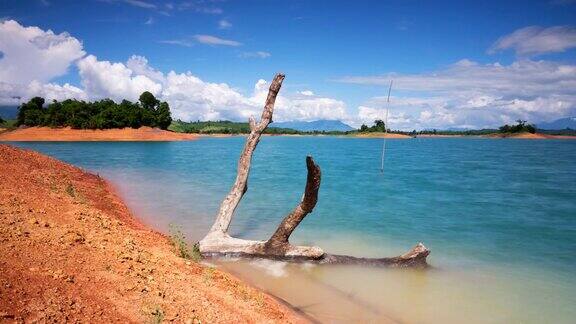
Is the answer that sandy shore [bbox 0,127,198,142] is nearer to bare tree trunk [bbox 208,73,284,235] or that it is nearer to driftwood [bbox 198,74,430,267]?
bare tree trunk [bbox 208,73,284,235]

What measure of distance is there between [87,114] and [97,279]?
325 feet

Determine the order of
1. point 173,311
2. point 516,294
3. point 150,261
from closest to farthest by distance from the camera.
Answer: point 173,311
point 150,261
point 516,294

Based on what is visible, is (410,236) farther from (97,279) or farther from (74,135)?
(74,135)

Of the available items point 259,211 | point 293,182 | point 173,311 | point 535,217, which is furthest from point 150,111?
point 173,311

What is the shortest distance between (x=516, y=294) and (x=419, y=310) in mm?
3225

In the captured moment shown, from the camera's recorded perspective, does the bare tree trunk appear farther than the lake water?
Yes

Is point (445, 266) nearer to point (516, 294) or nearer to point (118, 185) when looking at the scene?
point (516, 294)

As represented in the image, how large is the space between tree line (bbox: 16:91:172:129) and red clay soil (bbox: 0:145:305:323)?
92012 millimetres

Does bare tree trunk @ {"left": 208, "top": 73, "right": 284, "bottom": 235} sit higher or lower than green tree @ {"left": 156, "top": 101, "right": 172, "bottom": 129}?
lower

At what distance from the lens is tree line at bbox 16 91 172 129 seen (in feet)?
303

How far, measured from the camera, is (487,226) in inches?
723

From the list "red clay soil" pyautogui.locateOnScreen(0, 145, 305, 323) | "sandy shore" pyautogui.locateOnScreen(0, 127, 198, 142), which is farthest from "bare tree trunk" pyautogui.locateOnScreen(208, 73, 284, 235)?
"sandy shore" pyautogui.locateOnScreen(0, 127, 198, 142)

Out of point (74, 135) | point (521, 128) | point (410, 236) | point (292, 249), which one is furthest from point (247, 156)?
point (521, 128)

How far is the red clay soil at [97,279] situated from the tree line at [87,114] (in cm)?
9201
